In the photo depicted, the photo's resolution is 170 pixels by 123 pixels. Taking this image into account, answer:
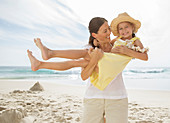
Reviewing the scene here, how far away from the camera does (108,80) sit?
1.74 m

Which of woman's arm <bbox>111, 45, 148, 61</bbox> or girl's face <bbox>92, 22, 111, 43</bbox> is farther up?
girl's face <bbox>92, 22, 111, 43</bbox>

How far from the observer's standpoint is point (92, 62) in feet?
5.65

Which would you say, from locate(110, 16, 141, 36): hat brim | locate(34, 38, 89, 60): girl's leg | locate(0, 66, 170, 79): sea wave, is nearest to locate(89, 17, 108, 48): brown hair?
locate(110, 16, 141, 36): hat brim

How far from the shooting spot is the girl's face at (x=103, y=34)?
1.87 m

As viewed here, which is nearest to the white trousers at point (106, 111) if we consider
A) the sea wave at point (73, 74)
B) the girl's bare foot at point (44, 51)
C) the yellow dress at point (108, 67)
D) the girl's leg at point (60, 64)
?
the yellow dress at point (108, 67)

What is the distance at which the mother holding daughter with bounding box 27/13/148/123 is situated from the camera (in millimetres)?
1706

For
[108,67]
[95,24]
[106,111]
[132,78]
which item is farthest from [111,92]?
[132,78]

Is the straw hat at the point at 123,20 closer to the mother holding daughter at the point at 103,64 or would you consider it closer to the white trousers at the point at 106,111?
the mother holding daughter at the point at 103,64

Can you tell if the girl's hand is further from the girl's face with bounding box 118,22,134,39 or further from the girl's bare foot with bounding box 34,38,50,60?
the girl's bare foot with bounding box 34,38,50,60

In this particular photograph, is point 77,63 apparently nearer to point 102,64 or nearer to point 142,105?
point 102,64

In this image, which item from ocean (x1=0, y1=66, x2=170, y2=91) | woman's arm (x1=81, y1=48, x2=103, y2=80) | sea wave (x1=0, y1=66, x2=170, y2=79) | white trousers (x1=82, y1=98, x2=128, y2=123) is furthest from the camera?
sea wave (x1=0, y1=66, x2=170, y2=79)

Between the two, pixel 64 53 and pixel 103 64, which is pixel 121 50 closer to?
pixel 103 64

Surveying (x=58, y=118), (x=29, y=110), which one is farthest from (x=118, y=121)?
(x=29, y=110)

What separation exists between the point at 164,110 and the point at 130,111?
0.76 metres
